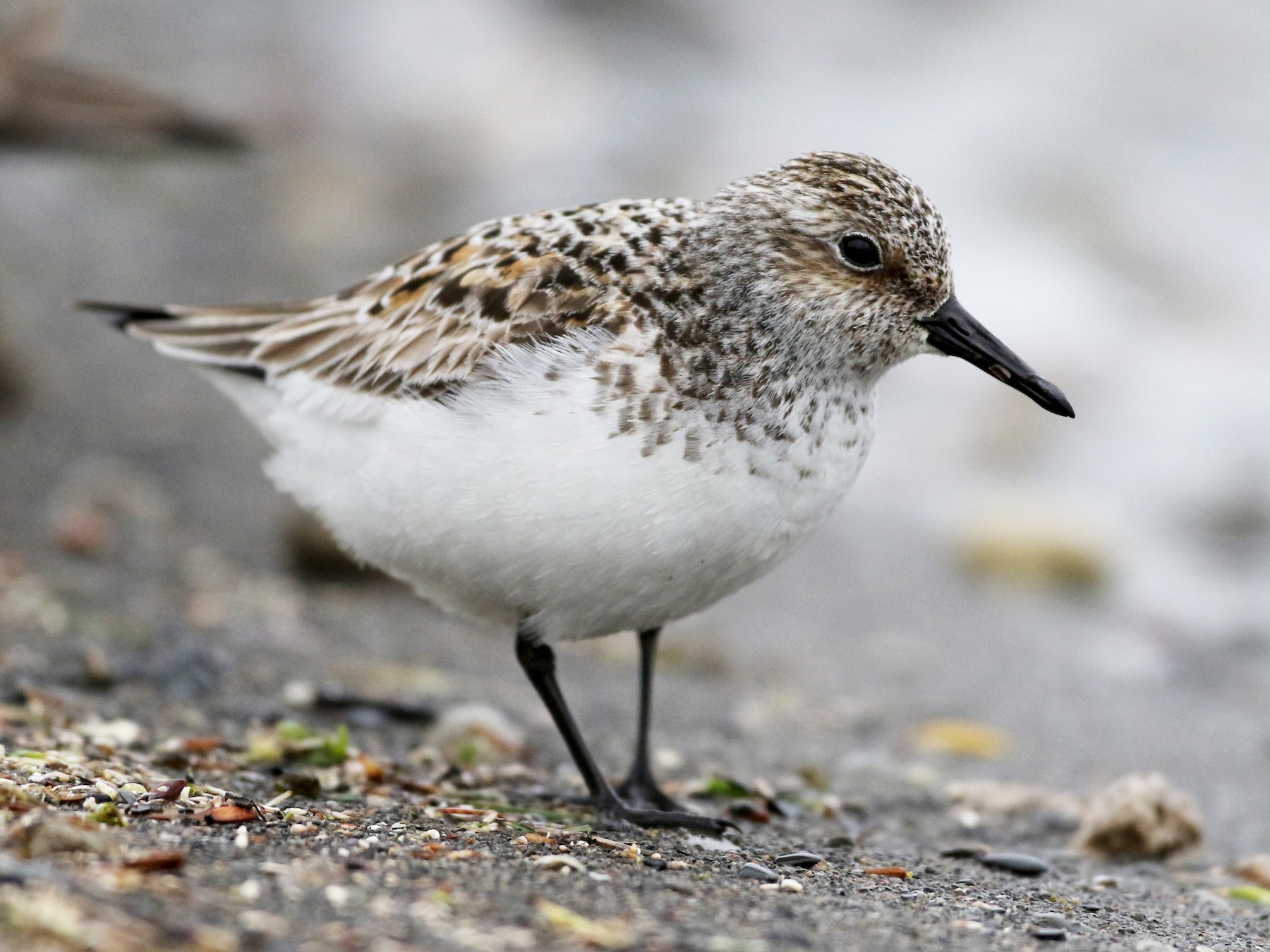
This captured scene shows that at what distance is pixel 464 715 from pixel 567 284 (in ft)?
5.19

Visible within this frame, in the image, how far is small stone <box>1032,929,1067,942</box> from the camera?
3057mm

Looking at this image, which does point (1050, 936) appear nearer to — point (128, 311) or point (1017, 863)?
point (1017, 863)

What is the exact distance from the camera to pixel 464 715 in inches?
184

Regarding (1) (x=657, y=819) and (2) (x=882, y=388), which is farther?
(2) (x=882, y=388)

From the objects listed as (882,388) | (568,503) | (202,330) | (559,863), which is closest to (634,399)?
(568,503)

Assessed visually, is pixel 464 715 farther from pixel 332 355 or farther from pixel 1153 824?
pixel 1153 824

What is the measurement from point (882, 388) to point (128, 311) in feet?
18.0

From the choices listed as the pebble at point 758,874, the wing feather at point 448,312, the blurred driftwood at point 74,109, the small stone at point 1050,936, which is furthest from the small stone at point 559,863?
the blurred driftwood at point 74,109

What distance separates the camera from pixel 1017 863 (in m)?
3.91

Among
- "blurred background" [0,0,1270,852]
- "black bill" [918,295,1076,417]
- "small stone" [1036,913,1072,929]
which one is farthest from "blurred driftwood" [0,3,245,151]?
"small stone" [1036,913,1072,929]

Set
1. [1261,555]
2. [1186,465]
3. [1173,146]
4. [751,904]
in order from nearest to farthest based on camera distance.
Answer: [751,904], [1261,555], [1186,465], [1173,146]

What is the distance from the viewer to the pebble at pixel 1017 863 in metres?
3.89

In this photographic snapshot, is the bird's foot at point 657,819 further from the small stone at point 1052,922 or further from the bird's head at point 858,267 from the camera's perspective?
the bird's head at point 858,267

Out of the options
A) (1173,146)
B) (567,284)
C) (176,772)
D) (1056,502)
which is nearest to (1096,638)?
(1056,502)
